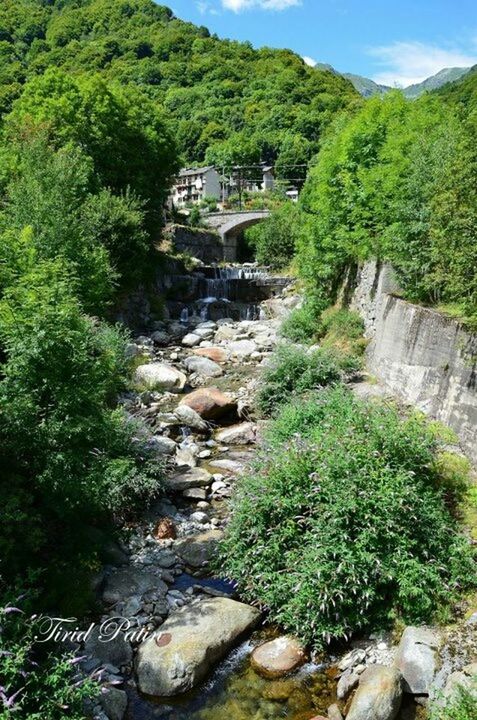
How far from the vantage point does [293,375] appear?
14219mm

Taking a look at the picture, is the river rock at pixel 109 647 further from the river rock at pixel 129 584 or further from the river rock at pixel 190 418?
the river rock at pixel 190 418

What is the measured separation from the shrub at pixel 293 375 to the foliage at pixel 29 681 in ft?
29.6

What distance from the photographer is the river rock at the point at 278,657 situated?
6.61 m

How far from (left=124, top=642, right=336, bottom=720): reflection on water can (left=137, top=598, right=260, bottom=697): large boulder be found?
15 cm

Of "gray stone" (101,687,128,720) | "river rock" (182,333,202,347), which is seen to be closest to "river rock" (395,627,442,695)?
"gray stone" (101,687,128,720)

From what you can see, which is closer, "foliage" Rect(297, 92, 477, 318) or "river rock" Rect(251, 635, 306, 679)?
"river rock" Rect(251, 635, 306, 679)

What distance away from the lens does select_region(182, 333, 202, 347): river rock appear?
2325cm

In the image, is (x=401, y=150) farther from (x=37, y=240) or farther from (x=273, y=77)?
(x=273, y=77)

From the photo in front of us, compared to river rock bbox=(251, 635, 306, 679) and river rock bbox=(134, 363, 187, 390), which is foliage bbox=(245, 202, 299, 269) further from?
river rock bbox=(251, 635, 306, 679)

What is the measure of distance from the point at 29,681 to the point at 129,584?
9.83ft

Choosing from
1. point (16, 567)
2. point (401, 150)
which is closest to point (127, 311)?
point (401, 150)

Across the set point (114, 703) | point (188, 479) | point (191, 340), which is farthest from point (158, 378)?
point (114, 703)

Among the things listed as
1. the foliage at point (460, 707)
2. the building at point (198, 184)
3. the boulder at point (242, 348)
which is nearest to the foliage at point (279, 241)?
the boulder at point (242, 348)

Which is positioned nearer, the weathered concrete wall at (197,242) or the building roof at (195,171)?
the weathered concrete wall at (197,242)
